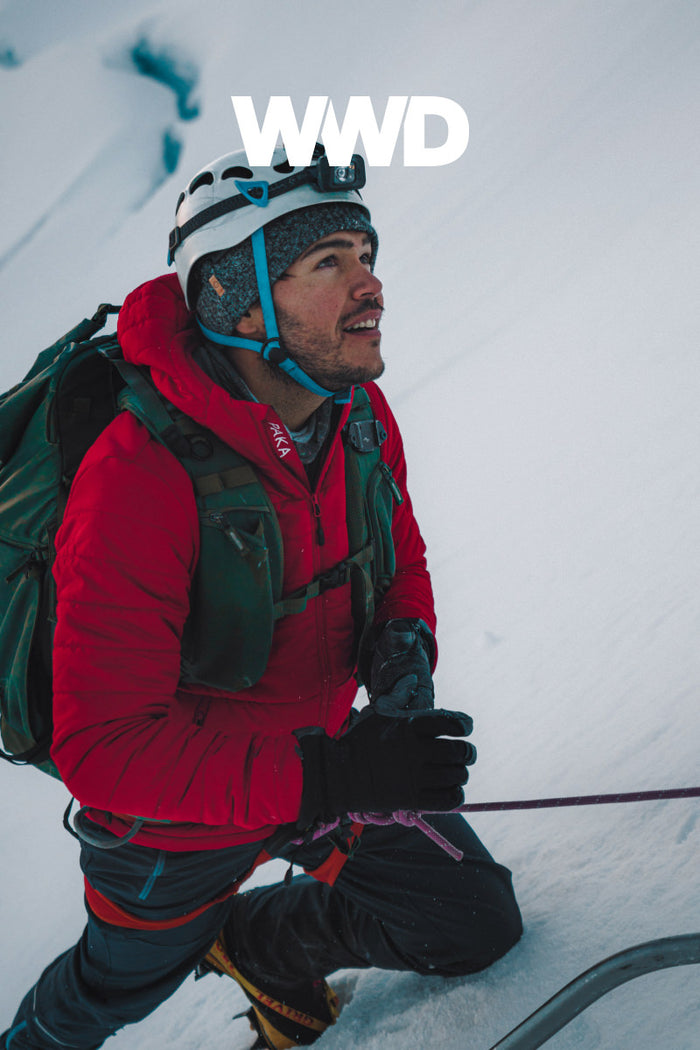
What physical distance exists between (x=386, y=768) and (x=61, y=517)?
3.28 feet

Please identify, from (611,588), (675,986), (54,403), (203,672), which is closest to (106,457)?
(54,403)

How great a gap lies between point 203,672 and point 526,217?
17.4 m

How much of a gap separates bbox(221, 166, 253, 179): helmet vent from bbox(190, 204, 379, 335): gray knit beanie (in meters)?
0.18

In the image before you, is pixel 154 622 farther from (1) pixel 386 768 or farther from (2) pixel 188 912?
(2) pixel 188 912

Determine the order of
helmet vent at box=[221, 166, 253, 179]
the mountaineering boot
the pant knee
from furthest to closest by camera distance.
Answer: the mountaineering boot → the pant knee → helmet vent at box=[221, 166, 253, 179]

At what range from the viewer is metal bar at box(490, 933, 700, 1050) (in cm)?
152

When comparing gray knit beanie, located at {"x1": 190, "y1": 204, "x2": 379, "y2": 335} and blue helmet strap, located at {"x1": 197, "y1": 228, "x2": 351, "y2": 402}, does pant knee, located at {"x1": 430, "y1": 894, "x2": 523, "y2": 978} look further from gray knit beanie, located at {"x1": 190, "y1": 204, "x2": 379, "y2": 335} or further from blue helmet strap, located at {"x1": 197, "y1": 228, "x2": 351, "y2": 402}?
gray knit beanie, located at {"x1": 190, "y1": 204, "x2": 379, "y2": 335}

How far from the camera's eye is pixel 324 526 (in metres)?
2.15

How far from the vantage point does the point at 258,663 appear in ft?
6.44

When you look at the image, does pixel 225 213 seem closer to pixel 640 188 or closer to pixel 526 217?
pixel 640 188

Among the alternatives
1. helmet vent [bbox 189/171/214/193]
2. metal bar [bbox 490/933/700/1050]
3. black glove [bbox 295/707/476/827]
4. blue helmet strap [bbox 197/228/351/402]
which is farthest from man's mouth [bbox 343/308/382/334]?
metal bar [bbox 490/933/700/1050]

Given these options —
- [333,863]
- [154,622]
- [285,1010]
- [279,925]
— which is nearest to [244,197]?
[154,622]

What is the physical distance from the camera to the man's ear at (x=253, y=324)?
219 cm

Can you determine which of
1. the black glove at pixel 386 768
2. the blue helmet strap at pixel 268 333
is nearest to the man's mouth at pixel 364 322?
the blue helmet strap at pixel 268 333
